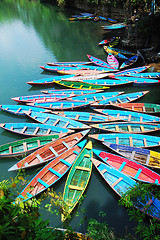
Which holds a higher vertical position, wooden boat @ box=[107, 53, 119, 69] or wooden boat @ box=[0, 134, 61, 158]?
wooden boat @ box=[107, 53, 119, 69]

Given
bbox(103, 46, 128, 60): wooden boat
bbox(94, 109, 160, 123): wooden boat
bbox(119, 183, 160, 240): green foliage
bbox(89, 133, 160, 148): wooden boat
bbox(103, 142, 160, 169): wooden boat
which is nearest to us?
bbox(119, 183, 160, 240): green foliage

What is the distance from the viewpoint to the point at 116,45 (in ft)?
75.9

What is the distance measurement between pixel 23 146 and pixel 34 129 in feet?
5.35

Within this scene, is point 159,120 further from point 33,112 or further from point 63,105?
point 33,112

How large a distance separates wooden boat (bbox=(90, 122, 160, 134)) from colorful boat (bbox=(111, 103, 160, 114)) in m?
1.73

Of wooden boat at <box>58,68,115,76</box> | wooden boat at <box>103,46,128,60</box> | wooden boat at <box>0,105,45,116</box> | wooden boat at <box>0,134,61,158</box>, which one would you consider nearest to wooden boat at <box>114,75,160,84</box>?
wooden boat at <box>58,68,115,76</box>

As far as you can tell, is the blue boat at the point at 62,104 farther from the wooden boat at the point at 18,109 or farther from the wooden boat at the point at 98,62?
the wooden boat at the point at 98,62

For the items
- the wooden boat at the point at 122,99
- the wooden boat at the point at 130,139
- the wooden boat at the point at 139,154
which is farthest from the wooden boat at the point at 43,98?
the wooden boat at the point at 139,154

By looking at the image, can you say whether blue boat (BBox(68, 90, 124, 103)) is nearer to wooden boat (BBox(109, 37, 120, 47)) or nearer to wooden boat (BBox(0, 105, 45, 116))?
wooden boat (BBox(0, 105, 45, 116))

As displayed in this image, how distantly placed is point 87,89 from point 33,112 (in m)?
5.34

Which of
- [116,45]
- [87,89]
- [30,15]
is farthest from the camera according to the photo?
[30,15]

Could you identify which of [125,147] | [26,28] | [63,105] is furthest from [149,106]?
[26,28]

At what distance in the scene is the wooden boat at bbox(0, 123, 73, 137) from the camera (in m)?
11.3

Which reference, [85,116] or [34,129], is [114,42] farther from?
[34,129]
